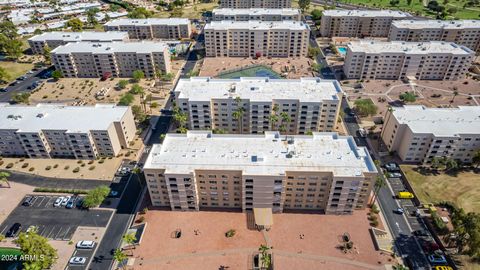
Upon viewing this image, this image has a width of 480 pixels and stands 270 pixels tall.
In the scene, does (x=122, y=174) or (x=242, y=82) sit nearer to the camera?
(x=122, y=174)

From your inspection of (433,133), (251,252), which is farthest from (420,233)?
(251,252)

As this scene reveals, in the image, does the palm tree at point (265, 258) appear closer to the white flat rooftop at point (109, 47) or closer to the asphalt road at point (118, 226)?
the asphalt road at point (118, 226)

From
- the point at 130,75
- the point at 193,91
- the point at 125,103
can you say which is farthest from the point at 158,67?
the point at 193,91

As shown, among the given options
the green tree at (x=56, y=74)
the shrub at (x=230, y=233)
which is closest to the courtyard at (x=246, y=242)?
the shrub at (x=230, y=233)

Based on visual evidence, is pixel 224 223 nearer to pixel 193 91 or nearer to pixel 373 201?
pixel 373 201

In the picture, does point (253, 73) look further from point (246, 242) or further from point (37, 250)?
point (37, 250)

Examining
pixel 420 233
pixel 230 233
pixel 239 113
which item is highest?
pixel 239 113

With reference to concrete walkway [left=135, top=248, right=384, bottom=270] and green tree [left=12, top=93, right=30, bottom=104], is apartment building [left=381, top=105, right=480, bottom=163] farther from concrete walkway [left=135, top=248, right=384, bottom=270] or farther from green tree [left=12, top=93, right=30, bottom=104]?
green tree [left=12, top=93, right=30, bottom=104]
